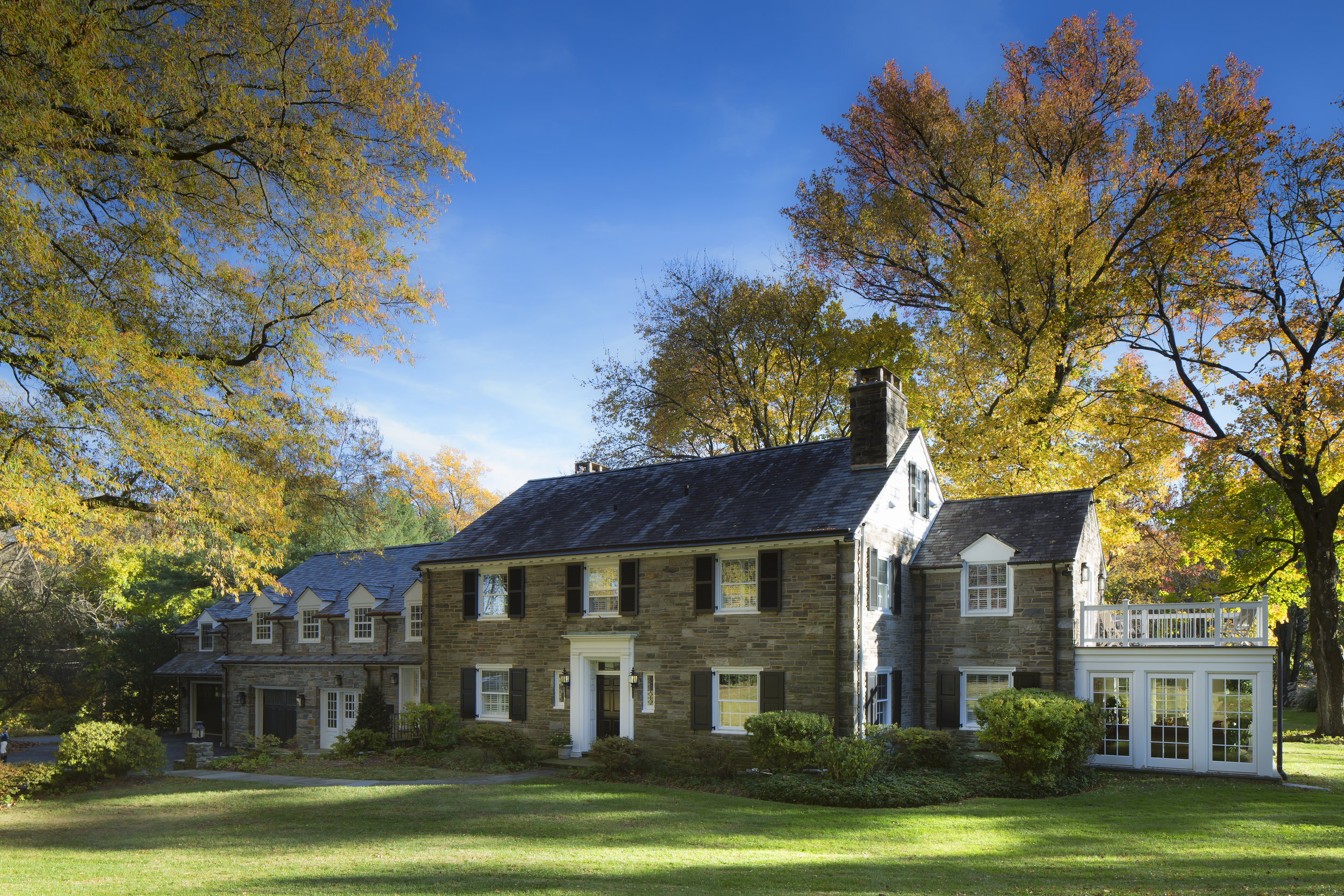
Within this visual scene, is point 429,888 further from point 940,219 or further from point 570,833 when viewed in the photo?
point 940,219

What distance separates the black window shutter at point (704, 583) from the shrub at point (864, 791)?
4.29 meters

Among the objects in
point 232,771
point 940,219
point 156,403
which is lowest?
point 232,771

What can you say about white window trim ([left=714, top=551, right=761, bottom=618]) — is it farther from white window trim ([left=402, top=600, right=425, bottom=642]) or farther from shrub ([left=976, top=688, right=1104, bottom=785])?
white window trim ([left=402, top=600, right=425, bottom=642])

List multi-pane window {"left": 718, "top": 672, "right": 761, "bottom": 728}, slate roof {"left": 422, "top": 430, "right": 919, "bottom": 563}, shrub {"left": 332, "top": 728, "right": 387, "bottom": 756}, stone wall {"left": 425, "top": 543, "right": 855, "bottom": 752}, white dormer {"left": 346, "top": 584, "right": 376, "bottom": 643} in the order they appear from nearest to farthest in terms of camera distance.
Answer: stone wall {"left": 425, "top": 543, "right": 855, "bottom": 752} < multi-pane window {"left": 718, "top": 672, "right": 761, "bottom": 728} < slate roof {"left": 422, "top": 430, "right": 919, "bottom": 563} < shrub {"left": 332, "top": 728, "right": 387, "bottom": 756} < white dormer {"left": 346, "top": 584, "right": 376, "bottom": 643}

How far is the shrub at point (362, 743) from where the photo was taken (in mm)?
22142

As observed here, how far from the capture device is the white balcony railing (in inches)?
715

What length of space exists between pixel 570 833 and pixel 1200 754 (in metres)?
13.1

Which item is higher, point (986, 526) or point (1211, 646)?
point (986, 526)

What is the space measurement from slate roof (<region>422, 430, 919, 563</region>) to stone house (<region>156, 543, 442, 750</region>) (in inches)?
117

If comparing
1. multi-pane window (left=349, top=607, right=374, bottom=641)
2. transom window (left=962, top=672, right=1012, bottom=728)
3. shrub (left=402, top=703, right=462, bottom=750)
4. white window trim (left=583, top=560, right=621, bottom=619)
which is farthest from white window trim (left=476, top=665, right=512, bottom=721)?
transom window (left=962, top=672, right=1012, bottom=728)

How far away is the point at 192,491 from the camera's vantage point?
1351cm

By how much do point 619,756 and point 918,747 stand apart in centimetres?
612

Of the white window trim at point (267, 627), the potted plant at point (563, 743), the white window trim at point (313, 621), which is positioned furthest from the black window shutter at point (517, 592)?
the white window trim at point (267, 627)

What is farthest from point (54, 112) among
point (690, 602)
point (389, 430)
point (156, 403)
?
point (389, 430)
